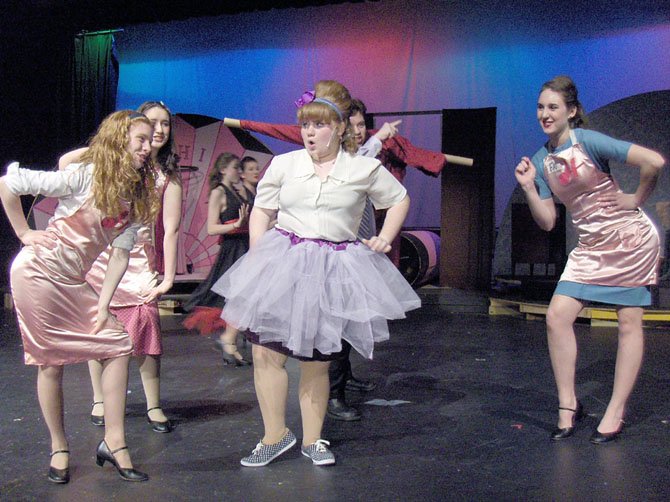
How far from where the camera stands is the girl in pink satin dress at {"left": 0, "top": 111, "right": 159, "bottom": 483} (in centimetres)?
246

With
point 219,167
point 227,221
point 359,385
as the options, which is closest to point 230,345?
point 227,221

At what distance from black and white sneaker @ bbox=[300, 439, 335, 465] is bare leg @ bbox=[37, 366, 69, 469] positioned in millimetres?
856

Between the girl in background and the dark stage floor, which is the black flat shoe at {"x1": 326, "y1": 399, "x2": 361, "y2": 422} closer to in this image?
the dark stage floor

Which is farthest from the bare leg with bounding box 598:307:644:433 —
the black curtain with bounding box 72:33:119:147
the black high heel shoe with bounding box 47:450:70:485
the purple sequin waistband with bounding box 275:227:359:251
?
the black curtain with bounding box 72:33:119:147

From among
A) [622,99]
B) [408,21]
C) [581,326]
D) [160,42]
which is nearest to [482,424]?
[581,326]

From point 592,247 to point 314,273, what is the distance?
1290 mm

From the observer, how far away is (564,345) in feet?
10.3

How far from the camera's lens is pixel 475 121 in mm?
8266

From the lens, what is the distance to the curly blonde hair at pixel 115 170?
8.20 feet

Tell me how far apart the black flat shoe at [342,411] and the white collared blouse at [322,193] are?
1.06 m

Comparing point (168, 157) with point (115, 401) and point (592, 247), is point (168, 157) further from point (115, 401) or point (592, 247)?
point (592, 247)

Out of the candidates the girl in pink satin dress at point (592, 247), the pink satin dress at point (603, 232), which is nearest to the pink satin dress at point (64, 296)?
the girl in pink satin dress at point (592, 247)

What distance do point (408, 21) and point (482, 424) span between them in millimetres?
6875

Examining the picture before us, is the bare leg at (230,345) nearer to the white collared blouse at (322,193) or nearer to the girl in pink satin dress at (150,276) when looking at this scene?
the girl in pink satin dress at (150,276)
